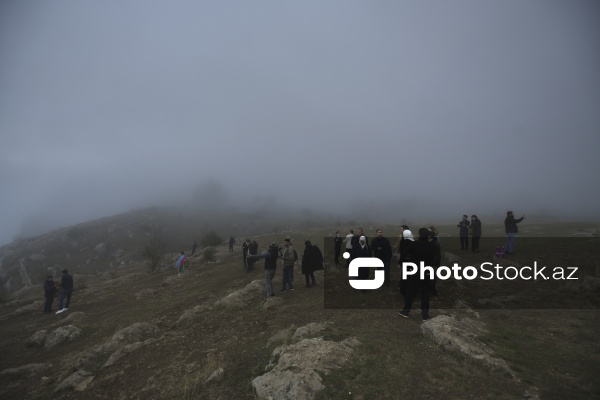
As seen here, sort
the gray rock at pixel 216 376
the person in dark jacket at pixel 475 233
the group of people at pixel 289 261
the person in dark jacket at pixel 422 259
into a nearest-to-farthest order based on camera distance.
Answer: the gray rock at pixel 216 376 → the person in dark jacket at pixel 422 259 → the group of people at pixel 289 261 → the person in dark jacket at pixel 475 233

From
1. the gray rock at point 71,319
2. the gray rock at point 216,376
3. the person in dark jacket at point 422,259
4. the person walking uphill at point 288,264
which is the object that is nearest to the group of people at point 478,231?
the person in dark jacket at point 422,259

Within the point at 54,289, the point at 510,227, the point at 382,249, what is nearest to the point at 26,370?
the point at 54,289

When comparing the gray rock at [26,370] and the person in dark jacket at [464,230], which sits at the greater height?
the person in dark jacket at [464,230]

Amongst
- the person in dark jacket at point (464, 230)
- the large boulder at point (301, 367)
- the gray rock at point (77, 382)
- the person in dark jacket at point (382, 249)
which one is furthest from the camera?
the person in dark jacket at point (464, 230)

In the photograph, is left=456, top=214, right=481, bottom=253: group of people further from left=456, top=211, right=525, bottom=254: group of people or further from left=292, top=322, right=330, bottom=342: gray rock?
left=292, top=322, right=330, bottom=342: gray rock

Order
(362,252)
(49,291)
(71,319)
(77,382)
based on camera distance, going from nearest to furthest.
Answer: (77,382) → (362,252) → (71,319) → (49,291)

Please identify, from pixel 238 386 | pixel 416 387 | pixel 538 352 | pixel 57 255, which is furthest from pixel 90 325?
pixel 57 255

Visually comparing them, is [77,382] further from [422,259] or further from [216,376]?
[422,259]

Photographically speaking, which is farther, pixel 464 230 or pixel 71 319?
pixel 464 230

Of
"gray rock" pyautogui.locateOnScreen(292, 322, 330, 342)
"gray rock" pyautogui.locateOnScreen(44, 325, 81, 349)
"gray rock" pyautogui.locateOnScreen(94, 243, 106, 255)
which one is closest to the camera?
"gray rock" pyautogui.locateOnScreen(292, 322, 330, 342)

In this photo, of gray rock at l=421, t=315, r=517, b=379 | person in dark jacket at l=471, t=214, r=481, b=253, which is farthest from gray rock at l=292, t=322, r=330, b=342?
person in dark jacket at l=471, t=214, r=481, b=253

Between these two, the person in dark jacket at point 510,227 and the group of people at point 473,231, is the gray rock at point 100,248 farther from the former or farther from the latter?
the person in dark jacket at point 510,227

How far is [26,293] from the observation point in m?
36.8

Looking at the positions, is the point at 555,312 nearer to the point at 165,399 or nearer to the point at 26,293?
the point at 165,399
